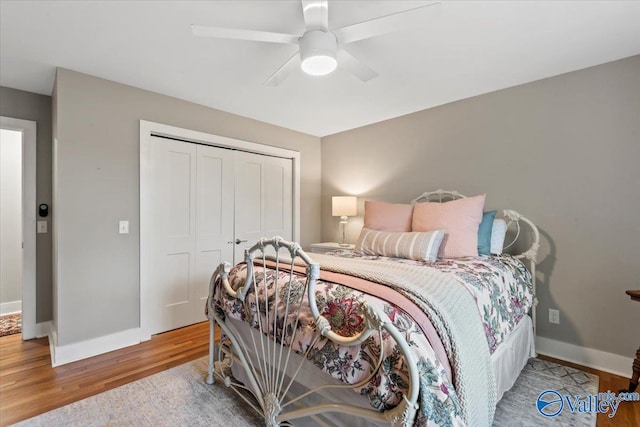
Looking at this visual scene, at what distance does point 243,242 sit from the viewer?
11.8 feet

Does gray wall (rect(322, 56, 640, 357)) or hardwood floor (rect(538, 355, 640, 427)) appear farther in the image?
gray wall (rect(322, 56, 640, 357))

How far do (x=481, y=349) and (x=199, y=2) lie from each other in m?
2.29

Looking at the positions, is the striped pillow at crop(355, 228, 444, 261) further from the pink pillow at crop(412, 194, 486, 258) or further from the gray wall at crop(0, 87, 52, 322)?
the gray wall at crop(0, 87, 52, 322)

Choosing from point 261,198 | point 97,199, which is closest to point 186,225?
point 97,199

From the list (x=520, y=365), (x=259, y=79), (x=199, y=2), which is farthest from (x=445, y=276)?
(x=259, y=79)

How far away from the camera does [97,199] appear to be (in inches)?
99.2

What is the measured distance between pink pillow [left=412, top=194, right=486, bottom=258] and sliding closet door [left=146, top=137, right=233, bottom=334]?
2.19 m

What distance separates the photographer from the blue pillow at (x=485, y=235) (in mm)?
2338

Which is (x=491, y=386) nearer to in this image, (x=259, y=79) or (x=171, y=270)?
(x=259, y=79)

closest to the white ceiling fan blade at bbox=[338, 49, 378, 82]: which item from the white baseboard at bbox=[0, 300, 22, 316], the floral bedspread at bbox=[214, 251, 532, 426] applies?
the floral bedspread at bbox=[214, 251, 532, 426]

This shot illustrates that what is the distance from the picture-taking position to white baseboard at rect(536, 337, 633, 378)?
84.2 inches

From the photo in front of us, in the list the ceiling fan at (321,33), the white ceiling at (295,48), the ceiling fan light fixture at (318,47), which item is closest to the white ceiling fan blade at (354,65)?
the ceiling fan at (321,33)

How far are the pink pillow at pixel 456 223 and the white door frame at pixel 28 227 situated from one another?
363 cm
